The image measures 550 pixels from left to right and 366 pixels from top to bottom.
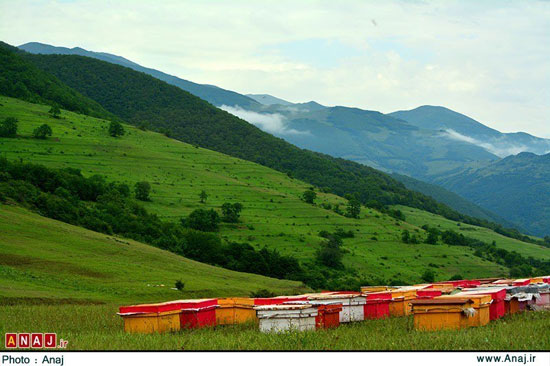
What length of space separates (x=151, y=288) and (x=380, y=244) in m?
88.2

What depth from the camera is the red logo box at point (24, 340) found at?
18.9 m

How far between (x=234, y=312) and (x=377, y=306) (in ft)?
19.4

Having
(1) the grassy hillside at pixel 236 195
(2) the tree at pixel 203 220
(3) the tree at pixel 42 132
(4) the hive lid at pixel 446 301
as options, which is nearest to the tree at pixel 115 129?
(1) the grassy hillside at pixel 236 195

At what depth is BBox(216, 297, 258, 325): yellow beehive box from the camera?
1033 inches

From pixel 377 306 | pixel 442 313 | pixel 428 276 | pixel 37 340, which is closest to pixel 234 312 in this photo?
pixel 377 306

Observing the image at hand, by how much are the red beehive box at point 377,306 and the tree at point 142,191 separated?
107024mm

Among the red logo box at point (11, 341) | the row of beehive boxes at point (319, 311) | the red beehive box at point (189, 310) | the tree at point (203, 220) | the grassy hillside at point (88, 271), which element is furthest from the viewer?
the tree at point (203, 220)

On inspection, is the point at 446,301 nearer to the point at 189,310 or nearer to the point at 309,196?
the point at 189,310

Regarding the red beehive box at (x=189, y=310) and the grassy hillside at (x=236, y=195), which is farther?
the grassy hillside at (x=236, y=195)

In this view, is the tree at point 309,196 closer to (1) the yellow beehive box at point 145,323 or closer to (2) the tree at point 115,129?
(2) the tree at point 115,129

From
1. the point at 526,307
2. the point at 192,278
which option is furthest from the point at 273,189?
the point at 526,307

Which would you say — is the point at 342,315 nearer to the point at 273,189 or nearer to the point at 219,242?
the point at 219,242

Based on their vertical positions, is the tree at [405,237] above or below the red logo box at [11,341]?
below

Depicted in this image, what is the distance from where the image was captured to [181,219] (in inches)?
4904
